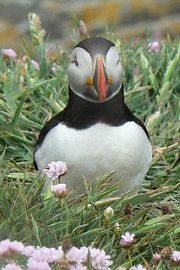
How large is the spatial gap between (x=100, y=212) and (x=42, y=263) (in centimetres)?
92

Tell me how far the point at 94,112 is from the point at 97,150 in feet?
0.51

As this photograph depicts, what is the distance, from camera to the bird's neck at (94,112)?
13.0 ft

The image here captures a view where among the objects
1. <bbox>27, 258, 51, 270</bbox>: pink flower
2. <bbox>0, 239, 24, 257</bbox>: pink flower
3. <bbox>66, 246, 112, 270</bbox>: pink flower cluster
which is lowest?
<bbox>66, 246, 112, 270</bbox>: pink flower cluster

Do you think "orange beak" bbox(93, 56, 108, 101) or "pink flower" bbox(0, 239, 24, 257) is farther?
"orange beak" bbox(93, 56, 108, 101)

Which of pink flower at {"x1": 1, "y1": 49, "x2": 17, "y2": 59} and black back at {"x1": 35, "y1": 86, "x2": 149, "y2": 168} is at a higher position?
black back at {"x1": 35, "y1": 86, "x2": 149, "y2": 168}

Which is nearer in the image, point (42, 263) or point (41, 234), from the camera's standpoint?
point (42, 263)

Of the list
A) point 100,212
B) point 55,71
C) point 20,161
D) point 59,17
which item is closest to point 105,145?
point 100,212

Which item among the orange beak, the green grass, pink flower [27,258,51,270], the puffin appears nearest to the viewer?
pink flower [27,258,51,270]

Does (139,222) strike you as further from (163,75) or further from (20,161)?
(163,75)

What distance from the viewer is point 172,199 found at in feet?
14.5

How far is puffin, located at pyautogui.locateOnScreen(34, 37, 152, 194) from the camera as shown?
387 centimetres

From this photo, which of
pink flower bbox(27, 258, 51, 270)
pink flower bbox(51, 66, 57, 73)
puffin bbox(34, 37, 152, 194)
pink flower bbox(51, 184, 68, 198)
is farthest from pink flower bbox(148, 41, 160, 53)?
pink flower bbox(27, 258, 51, 270)

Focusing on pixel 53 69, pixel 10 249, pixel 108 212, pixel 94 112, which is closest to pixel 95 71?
pixel 94 112

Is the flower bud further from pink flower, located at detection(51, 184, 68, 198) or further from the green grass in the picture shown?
pink flower, located at detection(51, 184, 68, 198)
